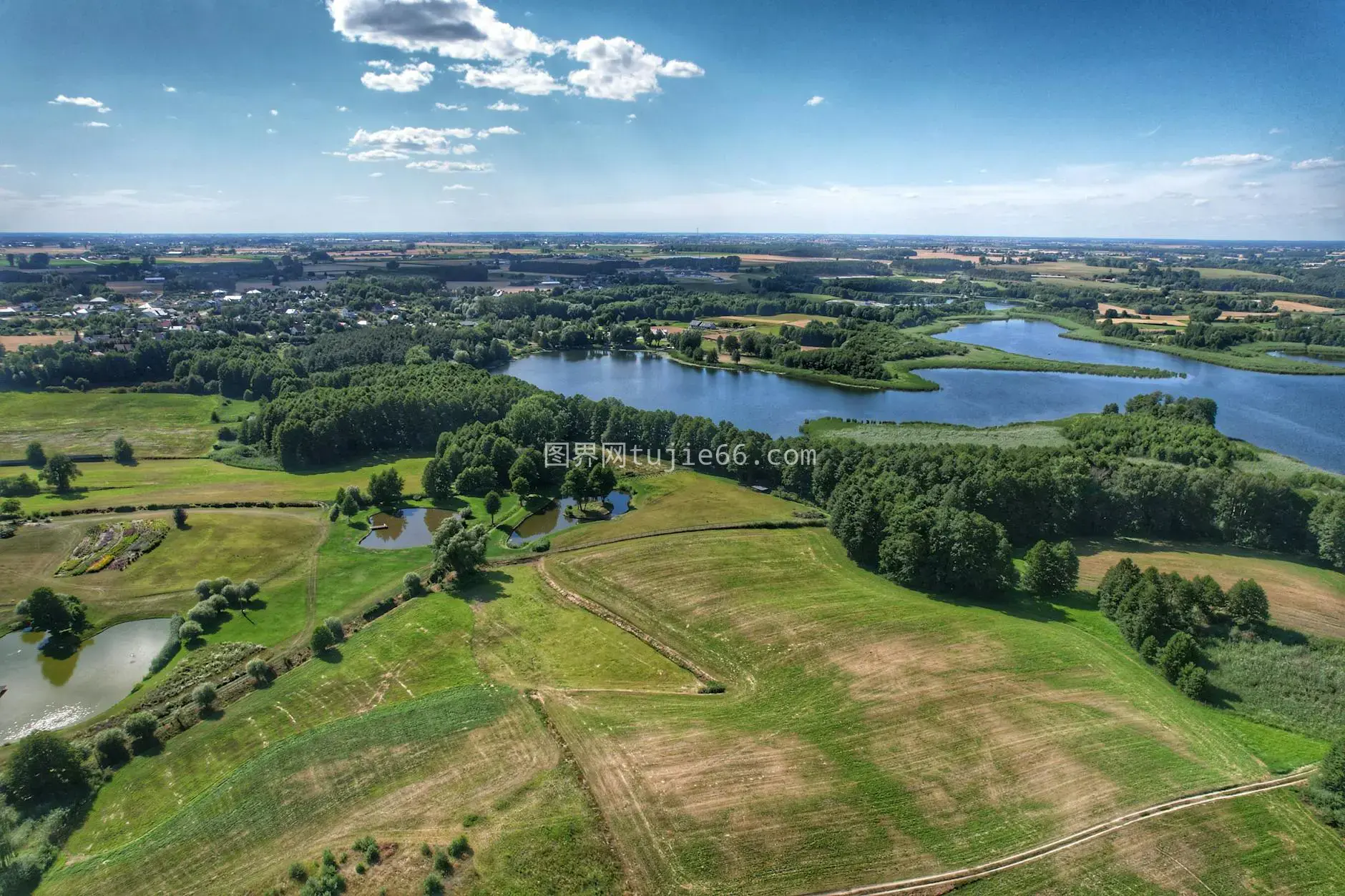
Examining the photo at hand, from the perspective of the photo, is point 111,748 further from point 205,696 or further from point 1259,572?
point 1259,572

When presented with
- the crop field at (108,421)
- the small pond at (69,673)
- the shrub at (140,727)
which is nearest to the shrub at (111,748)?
the shrub at (140,727)

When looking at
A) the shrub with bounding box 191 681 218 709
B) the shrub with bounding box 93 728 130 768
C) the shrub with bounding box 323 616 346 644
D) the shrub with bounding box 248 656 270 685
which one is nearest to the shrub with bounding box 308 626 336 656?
the shrub with bounding box 323 616 346 644

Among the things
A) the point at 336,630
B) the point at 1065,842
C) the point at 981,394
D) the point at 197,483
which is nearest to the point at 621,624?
the point at 336,630

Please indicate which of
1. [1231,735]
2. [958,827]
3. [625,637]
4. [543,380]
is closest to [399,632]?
[625,637]

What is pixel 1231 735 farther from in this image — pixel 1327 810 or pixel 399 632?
pixel 399 632

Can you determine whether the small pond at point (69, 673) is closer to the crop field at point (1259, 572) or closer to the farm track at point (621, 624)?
the farm track at point (621, 624)

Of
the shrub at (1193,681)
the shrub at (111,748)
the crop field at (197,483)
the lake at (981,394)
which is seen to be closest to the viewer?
the shrub at (111,748)
